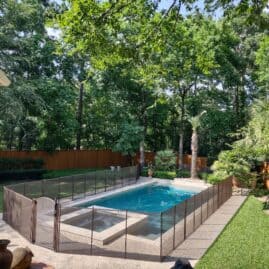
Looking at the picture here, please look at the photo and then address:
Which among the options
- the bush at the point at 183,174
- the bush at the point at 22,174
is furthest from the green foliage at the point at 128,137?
the bush at the point at 22,174

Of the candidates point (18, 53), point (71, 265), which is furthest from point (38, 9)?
point (71, 265)

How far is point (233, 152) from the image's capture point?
20.9 m

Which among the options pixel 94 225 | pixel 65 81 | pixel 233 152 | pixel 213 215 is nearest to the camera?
pixel 94 225

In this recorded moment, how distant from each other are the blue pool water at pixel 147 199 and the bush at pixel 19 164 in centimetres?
640

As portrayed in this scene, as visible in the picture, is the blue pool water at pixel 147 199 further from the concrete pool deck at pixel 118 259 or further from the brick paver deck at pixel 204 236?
the concrete pool deck at pixel 118 259

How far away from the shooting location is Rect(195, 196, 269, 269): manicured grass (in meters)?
9.09

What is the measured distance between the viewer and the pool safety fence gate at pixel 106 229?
9516 millimetres

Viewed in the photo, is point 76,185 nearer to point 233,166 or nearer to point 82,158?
point 233,166

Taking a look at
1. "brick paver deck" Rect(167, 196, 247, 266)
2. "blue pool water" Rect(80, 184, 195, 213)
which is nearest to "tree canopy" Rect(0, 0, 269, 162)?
"brick paver deck" Rect(167, 196, 247, 266)

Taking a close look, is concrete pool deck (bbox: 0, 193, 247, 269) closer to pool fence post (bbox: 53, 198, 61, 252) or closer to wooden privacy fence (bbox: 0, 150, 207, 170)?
pool fence post (bbox: 53, 198, 61, 252)

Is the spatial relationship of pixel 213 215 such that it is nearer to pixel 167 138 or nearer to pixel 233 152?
pixel 233 152

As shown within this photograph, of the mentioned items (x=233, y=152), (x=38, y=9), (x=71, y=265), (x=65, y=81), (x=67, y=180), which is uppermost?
(x=38, y=9)

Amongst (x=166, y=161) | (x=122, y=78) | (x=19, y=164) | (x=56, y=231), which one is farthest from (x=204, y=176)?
(x=56, y=231)

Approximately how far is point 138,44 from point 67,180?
9.30 metres
